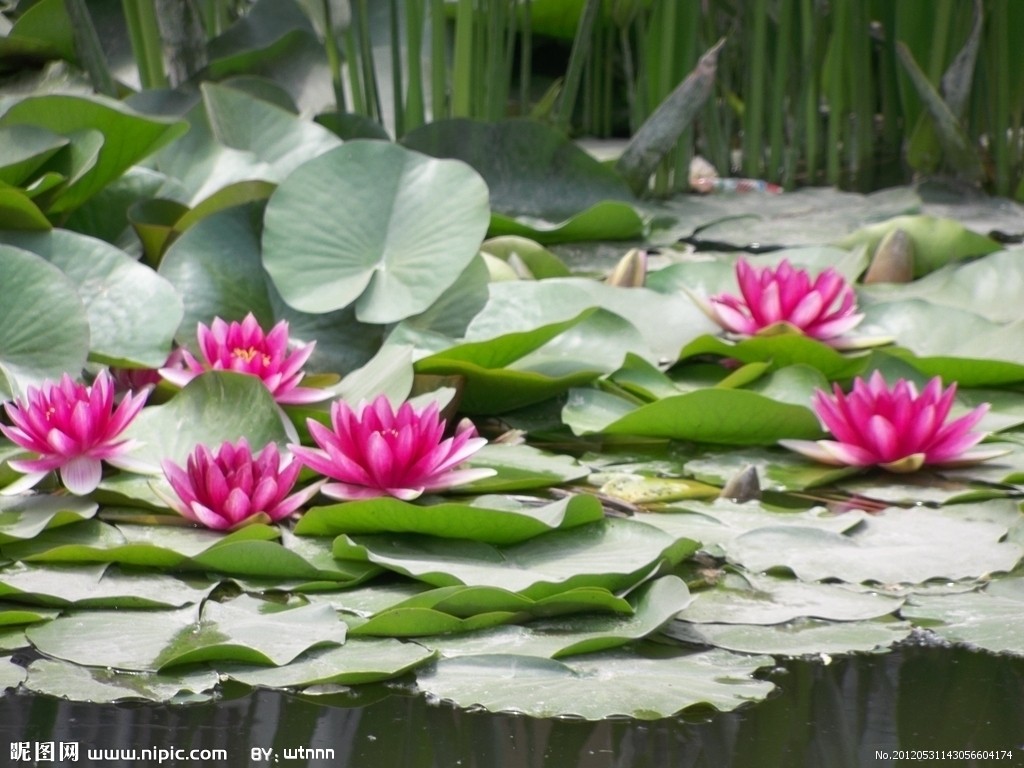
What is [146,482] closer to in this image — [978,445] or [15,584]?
[15,584]

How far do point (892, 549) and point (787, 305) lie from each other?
600mm

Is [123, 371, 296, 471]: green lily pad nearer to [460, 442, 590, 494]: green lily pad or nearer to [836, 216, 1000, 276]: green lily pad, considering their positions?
[460, 442, 590, 494]: green lily pad

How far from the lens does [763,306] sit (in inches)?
71.7

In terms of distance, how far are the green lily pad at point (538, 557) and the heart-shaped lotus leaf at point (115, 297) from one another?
0.45 metres

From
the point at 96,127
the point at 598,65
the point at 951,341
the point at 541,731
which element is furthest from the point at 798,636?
the point at 598,65

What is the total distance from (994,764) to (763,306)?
1.00 metres

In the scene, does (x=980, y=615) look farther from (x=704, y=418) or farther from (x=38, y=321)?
(x=38, y=321)

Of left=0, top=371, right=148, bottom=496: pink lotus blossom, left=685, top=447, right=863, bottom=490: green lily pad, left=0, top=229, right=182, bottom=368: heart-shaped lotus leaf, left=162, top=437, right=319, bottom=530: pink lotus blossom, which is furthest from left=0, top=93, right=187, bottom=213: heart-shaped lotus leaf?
left=685, top=447, right=863, bottom=490: green lily pad

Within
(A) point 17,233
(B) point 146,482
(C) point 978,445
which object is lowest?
(C) point 978,445

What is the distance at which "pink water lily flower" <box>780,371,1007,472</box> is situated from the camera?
1478 mm

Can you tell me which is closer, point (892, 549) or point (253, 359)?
point (892, 549)

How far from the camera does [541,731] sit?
3.08 ft

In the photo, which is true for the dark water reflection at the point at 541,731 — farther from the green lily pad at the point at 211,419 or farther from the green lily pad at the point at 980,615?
the green lily pad at the point at 211,419

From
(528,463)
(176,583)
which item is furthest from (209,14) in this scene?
(176,583)
